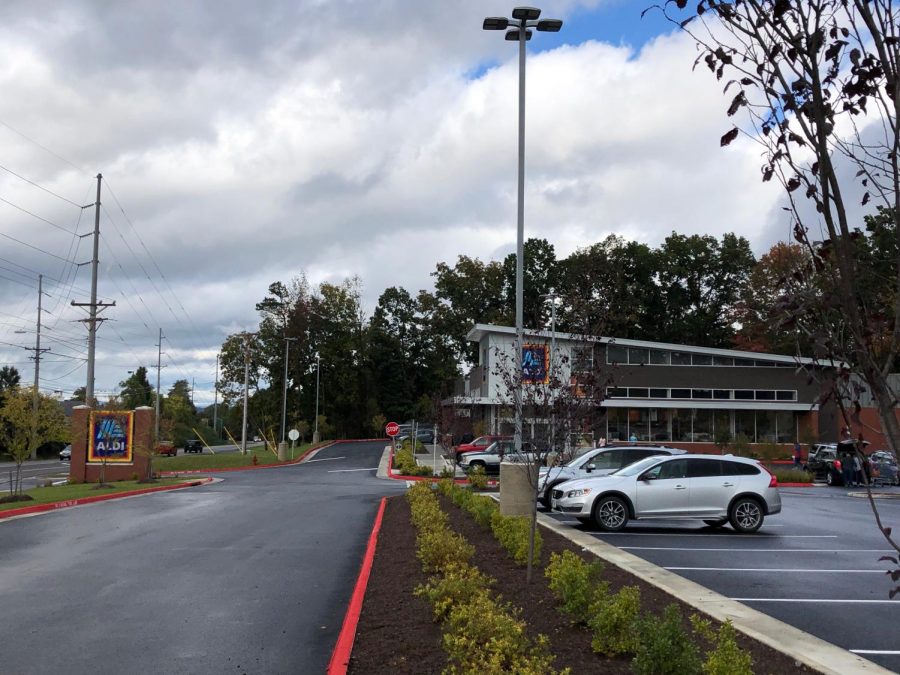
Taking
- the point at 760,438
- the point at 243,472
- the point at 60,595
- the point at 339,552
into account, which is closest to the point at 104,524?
the point at 339,552

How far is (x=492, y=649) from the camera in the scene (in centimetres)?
541

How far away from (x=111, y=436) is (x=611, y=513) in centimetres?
2573

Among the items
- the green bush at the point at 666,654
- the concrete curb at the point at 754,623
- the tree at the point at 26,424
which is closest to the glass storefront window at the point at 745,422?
the tree at the point at 26,424

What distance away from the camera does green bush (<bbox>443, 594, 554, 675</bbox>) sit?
5.06 meters

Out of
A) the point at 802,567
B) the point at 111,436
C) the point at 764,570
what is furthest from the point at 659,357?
the point at 764,570

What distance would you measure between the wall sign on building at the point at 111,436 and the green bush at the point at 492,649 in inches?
1256

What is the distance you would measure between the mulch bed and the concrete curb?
0.60 ft

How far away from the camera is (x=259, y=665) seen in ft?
22.6

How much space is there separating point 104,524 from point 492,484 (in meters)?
14.4

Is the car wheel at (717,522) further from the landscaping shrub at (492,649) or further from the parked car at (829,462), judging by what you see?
the parked car at (829,462)

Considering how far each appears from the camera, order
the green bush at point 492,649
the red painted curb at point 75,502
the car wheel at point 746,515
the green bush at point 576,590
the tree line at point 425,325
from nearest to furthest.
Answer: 1. the green bush at point 492,649
2. the green bush at point 576,590
3. the car wheel at point 746,515
4. the red painted curb at point 75,502
5. the tree line at point 425,325

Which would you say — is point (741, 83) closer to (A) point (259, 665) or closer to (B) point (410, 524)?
(A) point (259, 665)

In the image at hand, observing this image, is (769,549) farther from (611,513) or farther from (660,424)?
(660,424)

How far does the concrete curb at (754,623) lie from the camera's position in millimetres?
6551
